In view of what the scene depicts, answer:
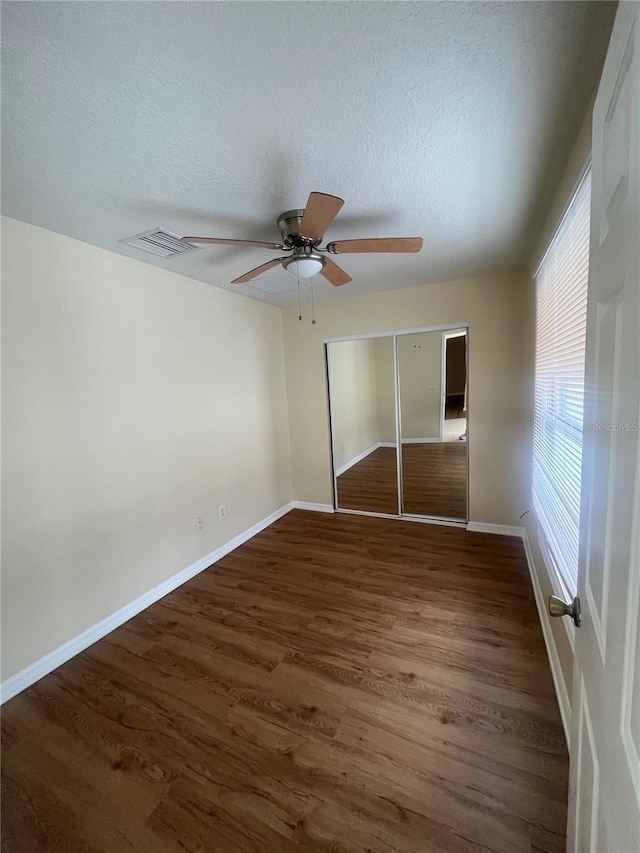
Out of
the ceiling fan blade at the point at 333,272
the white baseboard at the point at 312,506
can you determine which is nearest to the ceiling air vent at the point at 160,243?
the ceiling fan blade at the point at 333,272

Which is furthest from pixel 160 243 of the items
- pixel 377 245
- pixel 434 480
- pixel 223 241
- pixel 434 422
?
pixel 434 480

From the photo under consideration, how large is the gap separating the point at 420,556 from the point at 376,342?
2313mm

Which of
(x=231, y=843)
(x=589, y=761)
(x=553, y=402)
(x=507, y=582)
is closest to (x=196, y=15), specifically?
(x=589, y=761)

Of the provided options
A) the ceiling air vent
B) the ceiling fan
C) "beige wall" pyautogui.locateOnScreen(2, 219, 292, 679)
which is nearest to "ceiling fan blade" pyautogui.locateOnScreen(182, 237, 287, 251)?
the ceiling fan

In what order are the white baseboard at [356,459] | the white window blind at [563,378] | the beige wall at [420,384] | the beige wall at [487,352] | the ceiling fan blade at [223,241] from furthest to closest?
the white baseboard at [356,459]
the beige wall at [420,384]
the beige wall at [487,352]
the ceiling fan blade at [223,241]
the white window blind at [563,378]

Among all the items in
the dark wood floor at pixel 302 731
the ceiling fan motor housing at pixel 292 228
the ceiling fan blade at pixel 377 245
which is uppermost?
the ceiling fan motor housing at pixel 292 228

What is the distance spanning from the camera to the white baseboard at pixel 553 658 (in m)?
1.43

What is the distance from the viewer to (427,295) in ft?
11.0

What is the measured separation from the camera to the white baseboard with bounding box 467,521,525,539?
3209 mm

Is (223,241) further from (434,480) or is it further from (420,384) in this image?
(434,480)

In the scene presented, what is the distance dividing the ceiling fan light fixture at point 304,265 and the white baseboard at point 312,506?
2.89 meters

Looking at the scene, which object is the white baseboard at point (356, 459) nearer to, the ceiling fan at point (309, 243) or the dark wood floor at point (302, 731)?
the dark wood floor at point (302, 731)

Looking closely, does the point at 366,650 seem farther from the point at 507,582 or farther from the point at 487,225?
the point at 487,225

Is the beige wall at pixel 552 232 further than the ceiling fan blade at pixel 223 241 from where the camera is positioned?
No
